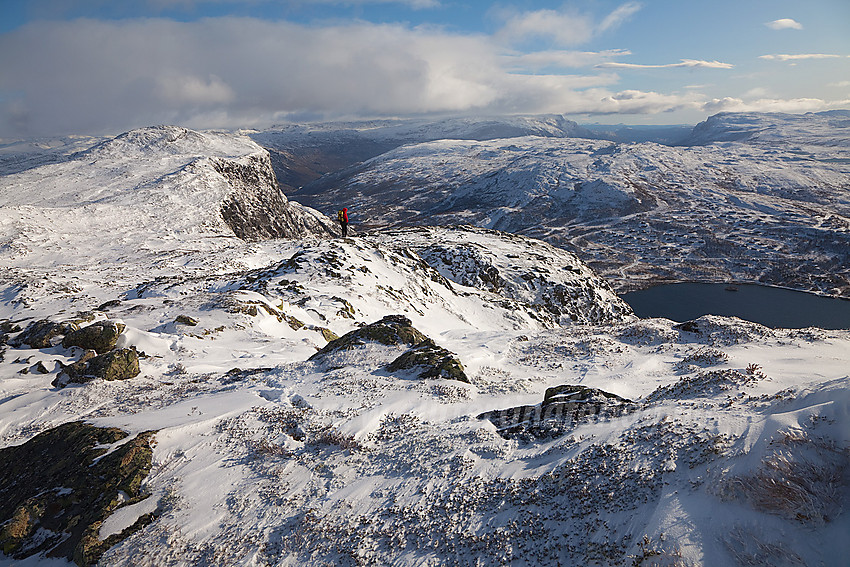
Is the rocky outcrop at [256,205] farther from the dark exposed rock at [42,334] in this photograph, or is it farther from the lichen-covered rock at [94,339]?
the lichen-covered rock at [94,339]

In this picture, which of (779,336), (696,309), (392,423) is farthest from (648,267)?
(392,423)

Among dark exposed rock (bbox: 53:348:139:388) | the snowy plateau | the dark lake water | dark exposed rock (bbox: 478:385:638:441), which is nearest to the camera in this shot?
the snowy plateau

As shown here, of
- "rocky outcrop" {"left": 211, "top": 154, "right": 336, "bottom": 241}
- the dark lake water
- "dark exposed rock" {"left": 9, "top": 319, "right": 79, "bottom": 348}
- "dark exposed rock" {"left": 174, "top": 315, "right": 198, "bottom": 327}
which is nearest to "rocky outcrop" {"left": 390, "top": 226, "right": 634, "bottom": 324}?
"dark exposed rock" {"left": 174, "top": 315, "right": 198, "bottom": 327}

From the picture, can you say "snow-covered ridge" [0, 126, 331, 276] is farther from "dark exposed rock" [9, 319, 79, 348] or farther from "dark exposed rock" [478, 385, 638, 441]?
"dark exposed rock" [478, 385, 638, 441]

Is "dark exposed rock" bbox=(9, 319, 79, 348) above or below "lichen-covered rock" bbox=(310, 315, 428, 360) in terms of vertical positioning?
above

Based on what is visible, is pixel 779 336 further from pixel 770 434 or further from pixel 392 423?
pixel 392 423

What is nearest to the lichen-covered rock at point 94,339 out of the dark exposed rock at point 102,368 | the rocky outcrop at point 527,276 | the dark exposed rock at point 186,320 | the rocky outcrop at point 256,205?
the dark exposed rock at point 102,368
